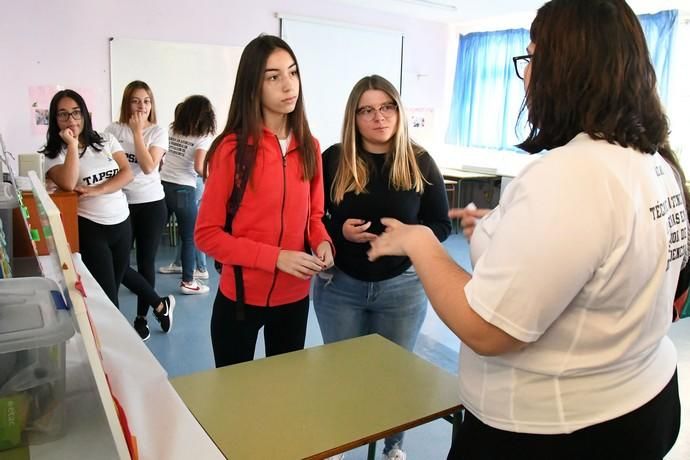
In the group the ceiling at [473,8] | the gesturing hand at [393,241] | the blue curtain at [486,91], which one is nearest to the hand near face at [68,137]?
the gesturing hand at [393,241]

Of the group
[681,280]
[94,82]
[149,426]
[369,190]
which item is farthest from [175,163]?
[681,280]

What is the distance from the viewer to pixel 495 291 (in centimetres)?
79

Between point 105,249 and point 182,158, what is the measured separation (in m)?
1.42

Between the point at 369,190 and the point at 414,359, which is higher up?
the point at 369,190

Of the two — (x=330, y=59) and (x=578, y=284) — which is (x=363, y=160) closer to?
(x=578, y=284)

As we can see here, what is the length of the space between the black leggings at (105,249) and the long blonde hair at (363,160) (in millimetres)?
1481

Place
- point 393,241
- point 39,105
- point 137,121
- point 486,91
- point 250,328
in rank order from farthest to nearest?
1. point 486,91
2. point 39,105
3. point 137,121
4. point 250,328
5. point 393,241

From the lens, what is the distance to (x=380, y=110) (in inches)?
73.0

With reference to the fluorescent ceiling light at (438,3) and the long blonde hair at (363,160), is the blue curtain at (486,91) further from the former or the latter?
the long blonde hair at (363,160)

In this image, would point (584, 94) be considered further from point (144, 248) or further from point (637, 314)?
point (144, 248)

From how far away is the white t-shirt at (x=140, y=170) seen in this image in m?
3.35

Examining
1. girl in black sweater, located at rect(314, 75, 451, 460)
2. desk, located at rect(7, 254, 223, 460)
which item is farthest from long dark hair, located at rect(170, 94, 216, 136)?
desk, located at rect(7, 254, 223, 460)

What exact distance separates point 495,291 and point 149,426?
64 cm

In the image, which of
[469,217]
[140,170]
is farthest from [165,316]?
[469,217]
